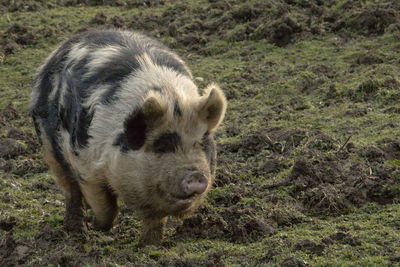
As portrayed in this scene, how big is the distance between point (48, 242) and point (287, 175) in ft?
7.72

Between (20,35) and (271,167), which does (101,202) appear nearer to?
(271,167)

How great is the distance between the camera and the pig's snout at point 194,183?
14.0 feet

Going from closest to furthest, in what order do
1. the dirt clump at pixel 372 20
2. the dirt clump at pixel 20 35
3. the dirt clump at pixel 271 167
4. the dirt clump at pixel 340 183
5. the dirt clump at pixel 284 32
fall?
the dirt clump at pixel 340 183
the dirt clump at pixel 271 167
the dirt clump at pixel 372 20
the dirt clump at pixel 284 32
the dirt clump at pixel 20 35

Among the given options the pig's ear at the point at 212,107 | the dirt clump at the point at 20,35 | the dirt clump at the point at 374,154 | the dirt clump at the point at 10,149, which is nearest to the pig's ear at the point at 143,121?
the pig's ear at the point at 212,107

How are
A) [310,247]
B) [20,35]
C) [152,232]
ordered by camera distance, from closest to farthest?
1. [310,247]
2. [152,232]
3. [20,35]

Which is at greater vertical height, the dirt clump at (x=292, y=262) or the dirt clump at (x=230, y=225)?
the dirt clump at (x=292, y=262)

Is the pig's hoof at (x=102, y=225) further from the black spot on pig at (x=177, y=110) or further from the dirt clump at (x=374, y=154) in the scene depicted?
the dirt clump at (x=374, y=154)

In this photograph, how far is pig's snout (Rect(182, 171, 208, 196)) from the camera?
14.0ft

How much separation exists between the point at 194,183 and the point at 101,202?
1241 millimetres

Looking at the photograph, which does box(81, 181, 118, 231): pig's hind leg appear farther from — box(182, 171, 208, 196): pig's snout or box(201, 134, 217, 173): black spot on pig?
box(182, 171, 208, 196): pig's snout

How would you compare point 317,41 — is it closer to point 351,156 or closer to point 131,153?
point 351,156

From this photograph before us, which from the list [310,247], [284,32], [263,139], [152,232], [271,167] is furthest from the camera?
[284,32]

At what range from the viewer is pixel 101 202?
5.20 meters

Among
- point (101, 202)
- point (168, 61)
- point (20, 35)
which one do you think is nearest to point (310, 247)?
point (101, 202)
